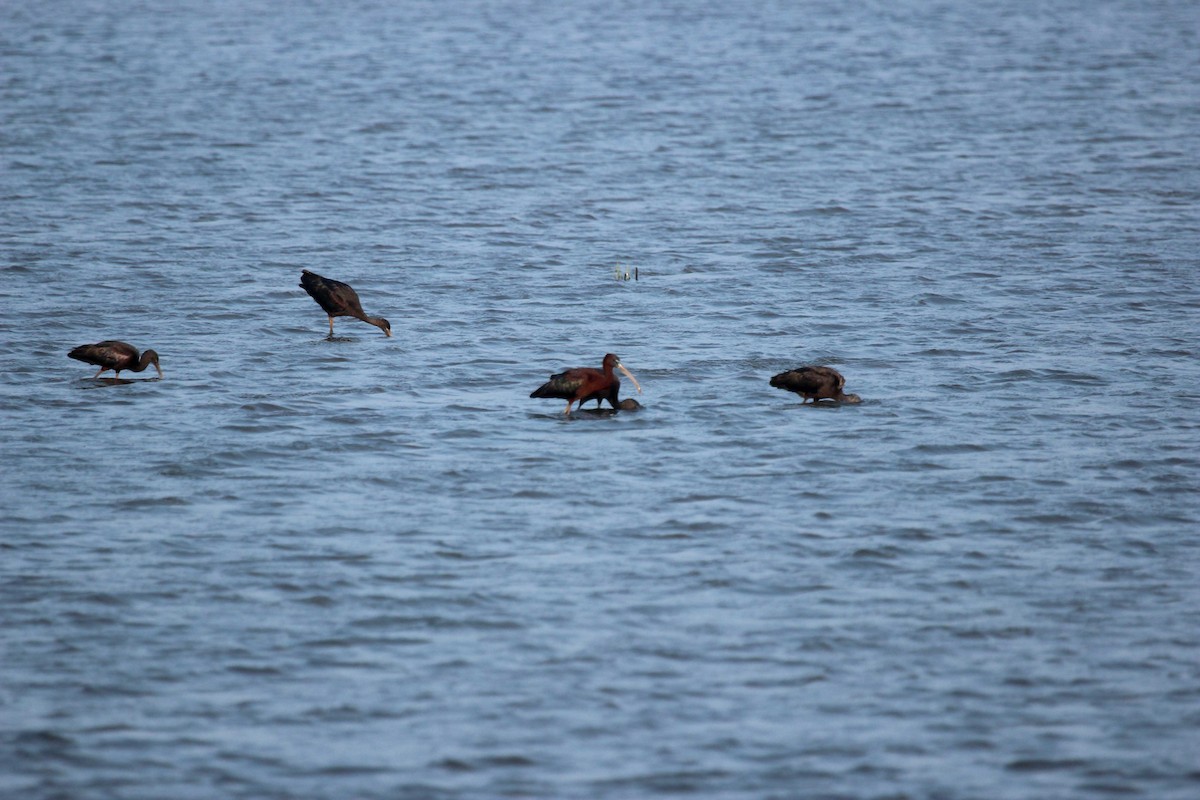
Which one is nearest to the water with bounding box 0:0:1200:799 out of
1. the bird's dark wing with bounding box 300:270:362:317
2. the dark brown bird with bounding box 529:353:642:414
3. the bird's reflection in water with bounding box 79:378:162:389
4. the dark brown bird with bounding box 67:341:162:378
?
the bird's reflection in water with bounding box 79:378:162:389

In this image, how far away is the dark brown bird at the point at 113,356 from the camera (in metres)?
18.2

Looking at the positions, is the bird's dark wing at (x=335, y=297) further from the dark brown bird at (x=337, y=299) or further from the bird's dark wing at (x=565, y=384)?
A: the bird's dark wing at (x=565, y=384)

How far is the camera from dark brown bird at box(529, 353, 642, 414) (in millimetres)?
17094

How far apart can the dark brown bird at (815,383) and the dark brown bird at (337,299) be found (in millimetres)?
5765

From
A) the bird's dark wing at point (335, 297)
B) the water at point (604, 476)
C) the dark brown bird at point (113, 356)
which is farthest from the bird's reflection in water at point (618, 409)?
the dark brown bird at point (113, 356)

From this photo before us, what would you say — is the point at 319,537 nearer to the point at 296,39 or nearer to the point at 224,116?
the point at 224,116

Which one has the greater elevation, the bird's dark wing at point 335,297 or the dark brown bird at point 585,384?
the bird's dark wing at point 335,297

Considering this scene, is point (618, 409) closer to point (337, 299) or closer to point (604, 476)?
point (604, 476)

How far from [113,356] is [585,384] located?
536 cm

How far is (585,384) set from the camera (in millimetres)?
17125

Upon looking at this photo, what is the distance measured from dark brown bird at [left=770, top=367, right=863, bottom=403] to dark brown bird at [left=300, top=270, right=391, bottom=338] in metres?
5.76

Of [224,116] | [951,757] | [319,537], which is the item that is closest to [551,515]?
[319,537]

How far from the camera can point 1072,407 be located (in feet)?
58.6

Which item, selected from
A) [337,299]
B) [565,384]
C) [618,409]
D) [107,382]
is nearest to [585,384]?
[565,384]
